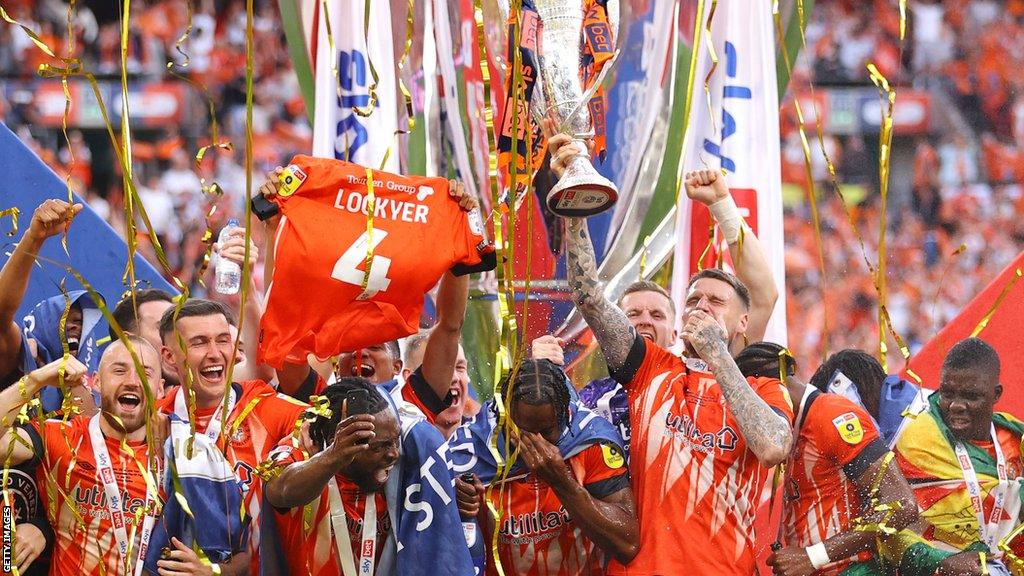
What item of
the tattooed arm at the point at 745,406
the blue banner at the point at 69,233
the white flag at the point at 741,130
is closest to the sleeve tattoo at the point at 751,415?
the tattooed arm at the point at 745,406

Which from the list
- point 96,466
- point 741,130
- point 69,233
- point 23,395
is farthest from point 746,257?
point 69,233

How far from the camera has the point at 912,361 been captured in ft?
18.5

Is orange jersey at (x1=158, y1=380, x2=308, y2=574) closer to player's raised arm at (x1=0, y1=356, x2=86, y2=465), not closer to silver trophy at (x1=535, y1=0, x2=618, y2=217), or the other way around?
player's raised arm at (x1=0, y1=356, x2=86, y2=465)

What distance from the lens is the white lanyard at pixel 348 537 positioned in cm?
348

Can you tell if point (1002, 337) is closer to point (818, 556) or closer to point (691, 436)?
point (818, 556)

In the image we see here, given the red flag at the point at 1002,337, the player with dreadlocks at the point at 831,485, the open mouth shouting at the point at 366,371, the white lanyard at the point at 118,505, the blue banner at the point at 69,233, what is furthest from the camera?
the blue banner at the point at 69,233

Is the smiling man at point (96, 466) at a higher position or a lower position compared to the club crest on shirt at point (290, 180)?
lower

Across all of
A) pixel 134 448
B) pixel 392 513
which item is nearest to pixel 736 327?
pixel 392 513

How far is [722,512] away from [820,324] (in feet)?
24.4

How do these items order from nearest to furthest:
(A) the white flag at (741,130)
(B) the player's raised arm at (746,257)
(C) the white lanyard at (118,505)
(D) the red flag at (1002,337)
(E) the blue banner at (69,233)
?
1. (C) the white lanyard at (118,505)
2. (B) the player's raised arm at (746,257)
3. (D) the red flag at (1002,337)
4. (E) the blue banner at (69,233)
5. (A) the white flag at (741,130)

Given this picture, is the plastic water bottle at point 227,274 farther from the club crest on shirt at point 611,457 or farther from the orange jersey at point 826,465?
the orange jersey at point 826,465

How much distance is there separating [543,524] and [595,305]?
1.82 ft

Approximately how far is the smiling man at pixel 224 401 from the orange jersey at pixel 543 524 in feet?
2.04

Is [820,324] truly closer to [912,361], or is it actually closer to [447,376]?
[912,361]
